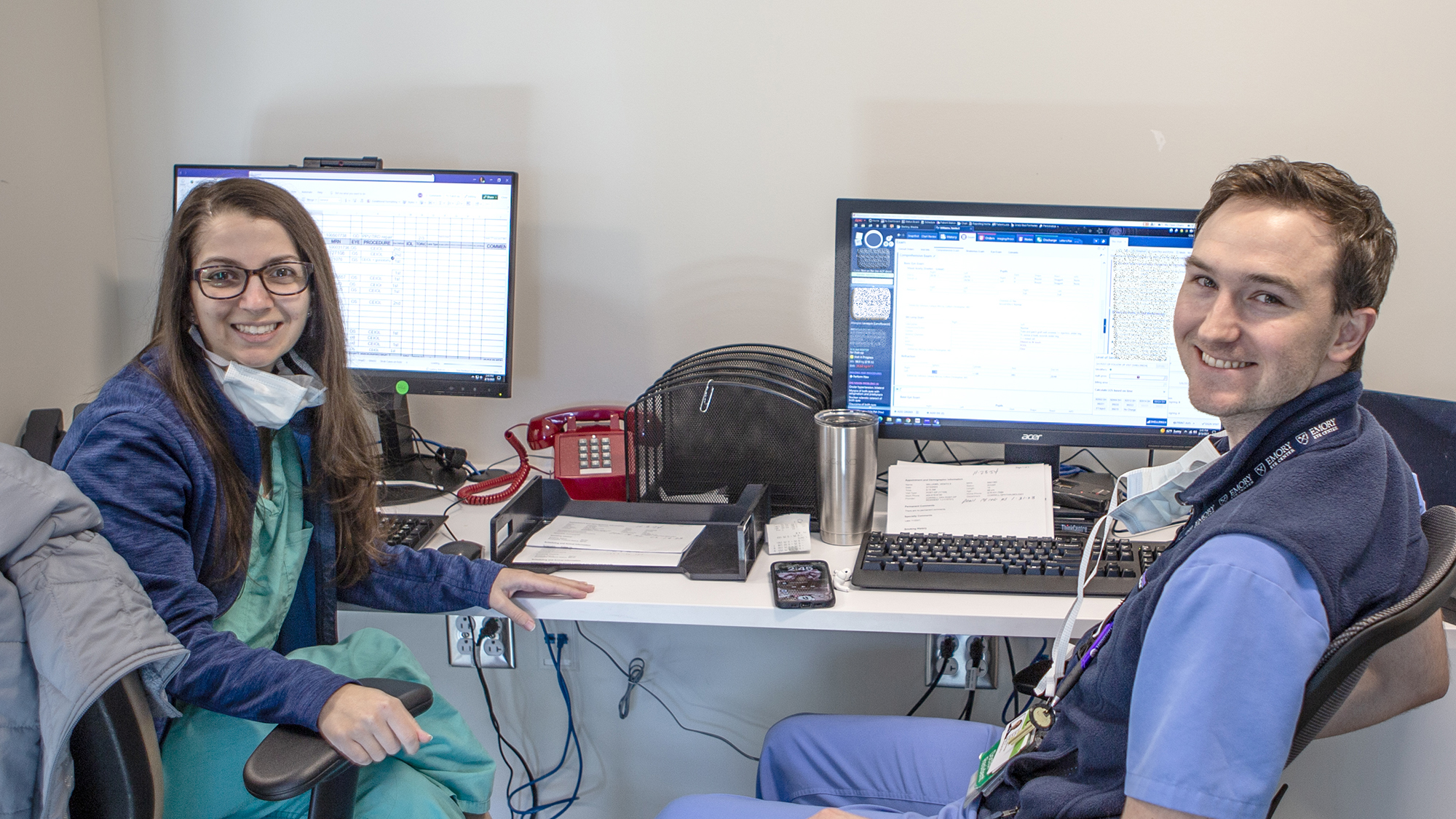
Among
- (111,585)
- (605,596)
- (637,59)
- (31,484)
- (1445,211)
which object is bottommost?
(605,596)

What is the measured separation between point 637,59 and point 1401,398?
1.38 metres

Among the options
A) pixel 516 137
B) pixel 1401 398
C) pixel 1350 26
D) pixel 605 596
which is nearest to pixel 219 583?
pixel 605 596

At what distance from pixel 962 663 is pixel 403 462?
1.16 meters

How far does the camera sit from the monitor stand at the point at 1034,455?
1.63 metres

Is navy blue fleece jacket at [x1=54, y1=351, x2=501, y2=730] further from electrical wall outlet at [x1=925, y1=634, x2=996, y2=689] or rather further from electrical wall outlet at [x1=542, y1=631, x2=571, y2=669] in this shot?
electrical wall outlet at [x1=925, y1=634, x2=996, y2=689]

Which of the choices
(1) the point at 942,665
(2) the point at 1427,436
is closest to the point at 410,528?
(1) the point at 942,665

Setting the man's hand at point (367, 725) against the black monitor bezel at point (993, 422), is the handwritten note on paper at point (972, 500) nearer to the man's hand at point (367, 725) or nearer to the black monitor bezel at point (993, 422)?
the black monitor bezel at point (993, 422)

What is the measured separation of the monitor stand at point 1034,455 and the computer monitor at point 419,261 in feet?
2.96

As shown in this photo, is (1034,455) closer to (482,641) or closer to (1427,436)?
(1427,436)

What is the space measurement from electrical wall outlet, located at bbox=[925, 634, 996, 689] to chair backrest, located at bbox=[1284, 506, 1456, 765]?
107 centimetres

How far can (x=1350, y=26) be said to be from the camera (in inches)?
65.2

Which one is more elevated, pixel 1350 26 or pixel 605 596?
pixel 1350 26

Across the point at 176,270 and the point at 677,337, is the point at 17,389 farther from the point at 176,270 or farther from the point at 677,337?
the point at 677,337

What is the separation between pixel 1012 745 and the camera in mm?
1056
